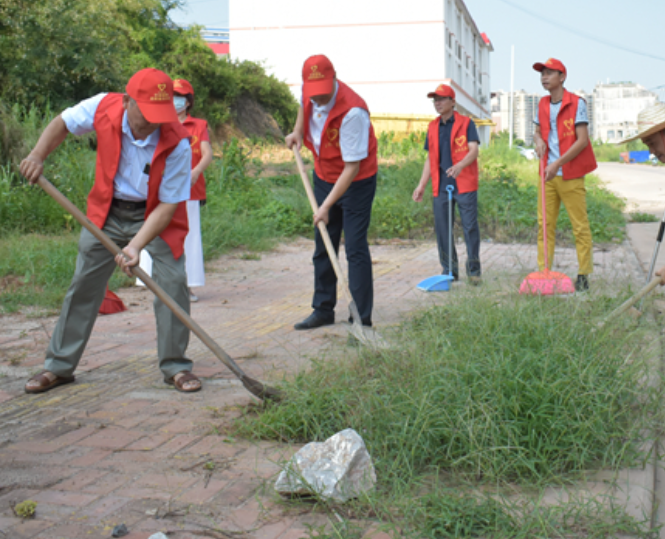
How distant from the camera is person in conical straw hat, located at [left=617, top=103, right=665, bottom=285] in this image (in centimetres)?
376

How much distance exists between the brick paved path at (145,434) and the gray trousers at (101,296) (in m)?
0.18

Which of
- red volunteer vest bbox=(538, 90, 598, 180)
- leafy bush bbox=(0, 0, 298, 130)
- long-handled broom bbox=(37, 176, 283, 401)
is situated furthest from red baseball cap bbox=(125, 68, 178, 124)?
leafy bush bbox=(0, 0, 298, 130)

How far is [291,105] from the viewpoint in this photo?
24.0 m

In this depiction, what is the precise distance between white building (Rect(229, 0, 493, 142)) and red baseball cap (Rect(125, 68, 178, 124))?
27722 millimetres

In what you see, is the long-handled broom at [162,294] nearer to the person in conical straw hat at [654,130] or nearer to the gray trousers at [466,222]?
the person in conical straw hat at [654,130]

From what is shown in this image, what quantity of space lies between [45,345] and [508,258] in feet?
18.4

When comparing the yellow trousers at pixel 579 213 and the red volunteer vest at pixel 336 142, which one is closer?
the red volunteer vest at pixel 336 142

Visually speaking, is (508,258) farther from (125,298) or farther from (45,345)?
(45,345)

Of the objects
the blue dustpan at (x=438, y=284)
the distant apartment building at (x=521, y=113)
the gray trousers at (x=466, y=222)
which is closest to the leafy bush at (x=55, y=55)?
the gray trousers at (x=466, y=222)

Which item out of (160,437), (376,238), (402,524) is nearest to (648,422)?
(402,524)

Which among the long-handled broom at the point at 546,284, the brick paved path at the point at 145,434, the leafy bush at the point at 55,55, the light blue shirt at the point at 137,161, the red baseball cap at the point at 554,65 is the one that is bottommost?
the brick paved path at the point at 145,434

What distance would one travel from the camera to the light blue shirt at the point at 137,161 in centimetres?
370

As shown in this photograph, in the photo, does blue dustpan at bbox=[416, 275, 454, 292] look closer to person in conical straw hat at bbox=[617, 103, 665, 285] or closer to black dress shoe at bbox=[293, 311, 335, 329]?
black dress shoe at bbox=[293, 311, 335, 329]

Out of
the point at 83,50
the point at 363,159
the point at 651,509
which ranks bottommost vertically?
the point at 651,509
